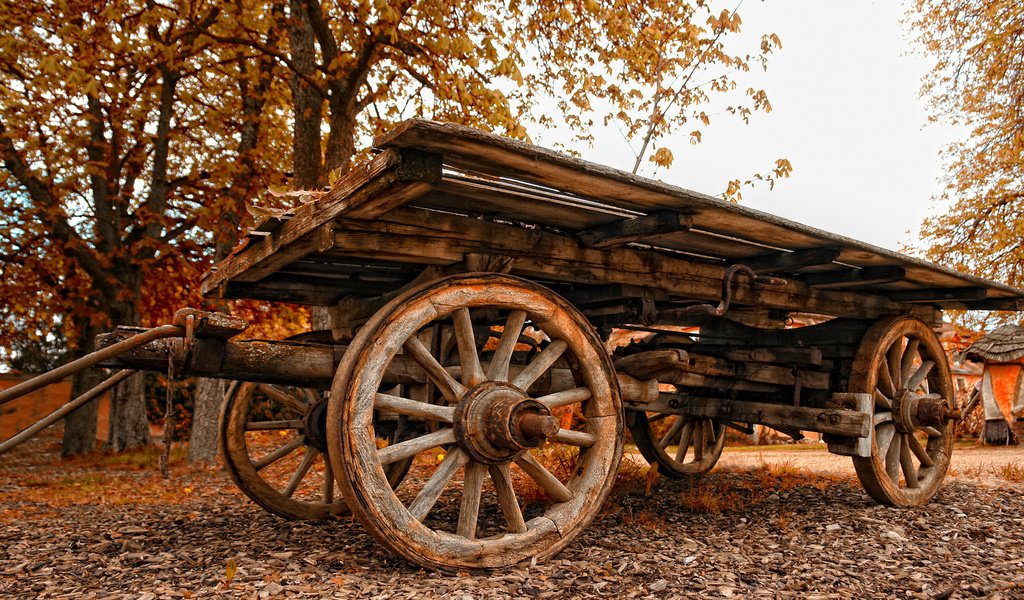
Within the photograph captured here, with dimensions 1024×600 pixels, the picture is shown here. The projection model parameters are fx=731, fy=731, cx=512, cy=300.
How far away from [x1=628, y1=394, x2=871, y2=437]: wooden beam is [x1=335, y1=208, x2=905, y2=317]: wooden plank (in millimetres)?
716

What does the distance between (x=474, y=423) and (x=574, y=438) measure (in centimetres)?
58

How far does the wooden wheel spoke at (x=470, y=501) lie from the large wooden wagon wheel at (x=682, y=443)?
299cm

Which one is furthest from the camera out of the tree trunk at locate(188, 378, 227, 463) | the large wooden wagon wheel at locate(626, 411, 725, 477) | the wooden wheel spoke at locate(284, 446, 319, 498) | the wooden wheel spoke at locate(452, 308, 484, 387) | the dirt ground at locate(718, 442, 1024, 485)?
the tree trunk at locate(188, 378, 227, 463)

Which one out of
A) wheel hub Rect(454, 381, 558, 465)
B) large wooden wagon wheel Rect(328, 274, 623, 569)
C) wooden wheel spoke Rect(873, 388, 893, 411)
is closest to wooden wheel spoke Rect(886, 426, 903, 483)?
wooden wheel spoke Rect(873, 388, 893, 411)

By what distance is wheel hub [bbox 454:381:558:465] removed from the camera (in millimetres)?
3146

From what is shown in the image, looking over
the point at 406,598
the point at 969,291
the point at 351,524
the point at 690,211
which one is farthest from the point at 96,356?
the point at 969,291

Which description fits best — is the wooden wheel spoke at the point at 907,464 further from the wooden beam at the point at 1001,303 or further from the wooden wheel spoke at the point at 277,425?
the wooden wheel spoke at the point at 277,425

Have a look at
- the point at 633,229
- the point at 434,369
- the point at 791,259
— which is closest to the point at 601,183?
the point at 633,229

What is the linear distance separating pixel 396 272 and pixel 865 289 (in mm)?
3492

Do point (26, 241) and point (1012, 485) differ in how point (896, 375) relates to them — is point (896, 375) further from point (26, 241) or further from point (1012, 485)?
point (26, 241)

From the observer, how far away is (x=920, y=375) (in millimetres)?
5598

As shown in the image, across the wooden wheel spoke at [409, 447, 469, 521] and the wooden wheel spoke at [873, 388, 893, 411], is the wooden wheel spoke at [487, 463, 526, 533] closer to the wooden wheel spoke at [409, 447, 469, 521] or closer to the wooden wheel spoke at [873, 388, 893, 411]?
the wooden wheel spoke at [409, 447, 469, 521]

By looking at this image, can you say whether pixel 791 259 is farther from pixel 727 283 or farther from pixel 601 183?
pixel 601 183

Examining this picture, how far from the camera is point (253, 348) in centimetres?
322
